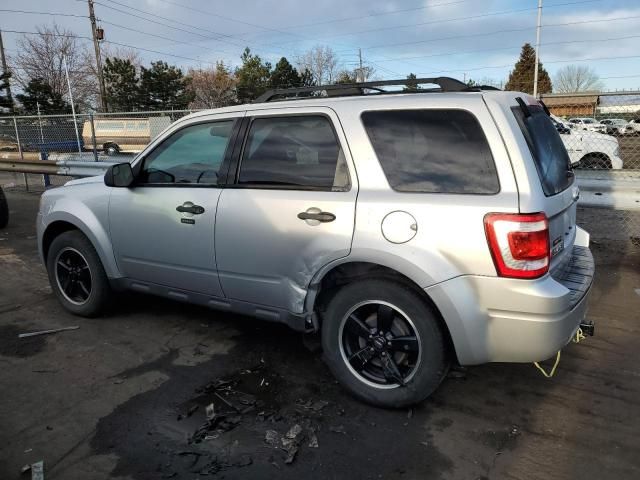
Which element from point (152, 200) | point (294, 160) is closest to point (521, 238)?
point (294, 160)

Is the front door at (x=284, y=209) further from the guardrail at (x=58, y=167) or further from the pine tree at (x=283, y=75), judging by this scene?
the pine tree at (x=283, y=75)

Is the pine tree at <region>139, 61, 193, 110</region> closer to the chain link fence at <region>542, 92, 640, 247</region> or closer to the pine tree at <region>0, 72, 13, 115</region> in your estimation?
the pine tree at <region>0, 72, 13, 115</region>

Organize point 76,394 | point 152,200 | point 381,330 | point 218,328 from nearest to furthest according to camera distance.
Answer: point 381,330
point 76,394
point 152,200
point 218,328

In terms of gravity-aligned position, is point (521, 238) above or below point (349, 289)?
above

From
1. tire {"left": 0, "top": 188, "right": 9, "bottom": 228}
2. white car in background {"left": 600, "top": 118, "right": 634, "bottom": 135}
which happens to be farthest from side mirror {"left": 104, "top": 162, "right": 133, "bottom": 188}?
white car in background {"left": 600, "top": 118, "right": 634, "bottom": 135}

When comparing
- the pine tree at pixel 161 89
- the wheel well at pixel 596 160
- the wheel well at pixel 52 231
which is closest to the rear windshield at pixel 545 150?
the wheel well at pixel 52 231

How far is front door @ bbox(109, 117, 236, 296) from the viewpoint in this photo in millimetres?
3641

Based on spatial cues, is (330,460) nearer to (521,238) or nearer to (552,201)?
(521,238)

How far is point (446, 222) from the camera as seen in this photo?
2.70 m

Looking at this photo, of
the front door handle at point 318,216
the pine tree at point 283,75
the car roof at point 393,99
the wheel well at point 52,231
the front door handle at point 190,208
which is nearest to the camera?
the car roof at point 393,99

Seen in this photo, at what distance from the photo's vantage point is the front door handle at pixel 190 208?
3605 mm

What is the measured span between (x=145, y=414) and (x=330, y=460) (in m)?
1.19

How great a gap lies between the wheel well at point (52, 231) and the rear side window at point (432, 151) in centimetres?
299

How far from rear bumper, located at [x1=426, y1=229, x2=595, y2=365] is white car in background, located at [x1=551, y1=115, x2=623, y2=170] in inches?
278
